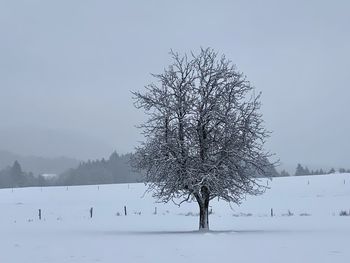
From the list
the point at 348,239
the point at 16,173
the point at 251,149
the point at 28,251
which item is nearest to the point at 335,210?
the point at 251,149

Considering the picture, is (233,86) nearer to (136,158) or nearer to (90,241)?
(136,158)

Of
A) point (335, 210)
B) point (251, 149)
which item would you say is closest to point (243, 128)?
point (251, 149)

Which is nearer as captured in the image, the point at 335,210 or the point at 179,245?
the point at 179,245

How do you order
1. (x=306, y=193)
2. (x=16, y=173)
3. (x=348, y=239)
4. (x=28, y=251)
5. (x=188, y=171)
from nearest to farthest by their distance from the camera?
(x=28, y=251) → (x=348, y=239) → (x=188, y=171) → (x=306, y=193) → (x=16, y=173)

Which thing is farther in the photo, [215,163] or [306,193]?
[306,193]

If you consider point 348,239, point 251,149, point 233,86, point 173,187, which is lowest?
point 348,239

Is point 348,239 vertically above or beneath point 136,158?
beneath

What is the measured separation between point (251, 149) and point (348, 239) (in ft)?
25.4

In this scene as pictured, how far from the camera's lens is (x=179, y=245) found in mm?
20688

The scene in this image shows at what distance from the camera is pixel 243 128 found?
1110 inches

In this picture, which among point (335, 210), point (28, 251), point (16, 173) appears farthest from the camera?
point (16, 173)

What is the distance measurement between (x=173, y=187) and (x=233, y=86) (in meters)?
5.80

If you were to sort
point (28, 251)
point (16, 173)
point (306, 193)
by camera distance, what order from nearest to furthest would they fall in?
point (28, 251)
point (306, 193)
point (16, 173)

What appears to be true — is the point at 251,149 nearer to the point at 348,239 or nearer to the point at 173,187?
the point at 173,187
